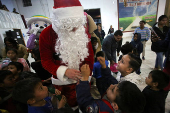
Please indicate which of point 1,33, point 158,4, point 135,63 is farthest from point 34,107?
point 158,4

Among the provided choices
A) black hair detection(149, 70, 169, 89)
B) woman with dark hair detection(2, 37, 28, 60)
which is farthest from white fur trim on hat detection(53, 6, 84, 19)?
woman with dark hair detection(2, 37, 28, 60)

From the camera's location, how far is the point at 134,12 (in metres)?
7.53

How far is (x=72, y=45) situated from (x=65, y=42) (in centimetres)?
8

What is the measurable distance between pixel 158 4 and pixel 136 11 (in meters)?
1.89

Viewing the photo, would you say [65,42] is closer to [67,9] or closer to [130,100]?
[67,9]

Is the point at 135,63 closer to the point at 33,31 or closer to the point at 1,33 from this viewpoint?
the point at 33,31

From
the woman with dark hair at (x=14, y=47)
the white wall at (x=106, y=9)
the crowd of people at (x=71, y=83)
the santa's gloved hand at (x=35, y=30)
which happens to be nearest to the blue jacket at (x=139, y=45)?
the crowd of people at (x=71, y=83)

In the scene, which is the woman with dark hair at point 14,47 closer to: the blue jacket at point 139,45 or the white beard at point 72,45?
the white beard at point 72,45

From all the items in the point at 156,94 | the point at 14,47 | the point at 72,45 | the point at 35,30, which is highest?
the point at 35,30

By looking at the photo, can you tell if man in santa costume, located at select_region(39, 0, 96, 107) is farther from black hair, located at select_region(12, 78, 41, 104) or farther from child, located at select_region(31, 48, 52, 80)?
child, located at select_region(31, 48, 52, 80)

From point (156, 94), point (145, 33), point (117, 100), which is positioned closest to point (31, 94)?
point (117, 100)

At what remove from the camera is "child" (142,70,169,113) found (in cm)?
91

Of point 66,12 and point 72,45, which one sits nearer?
point 66,12

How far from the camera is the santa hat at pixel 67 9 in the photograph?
0.80 metres
